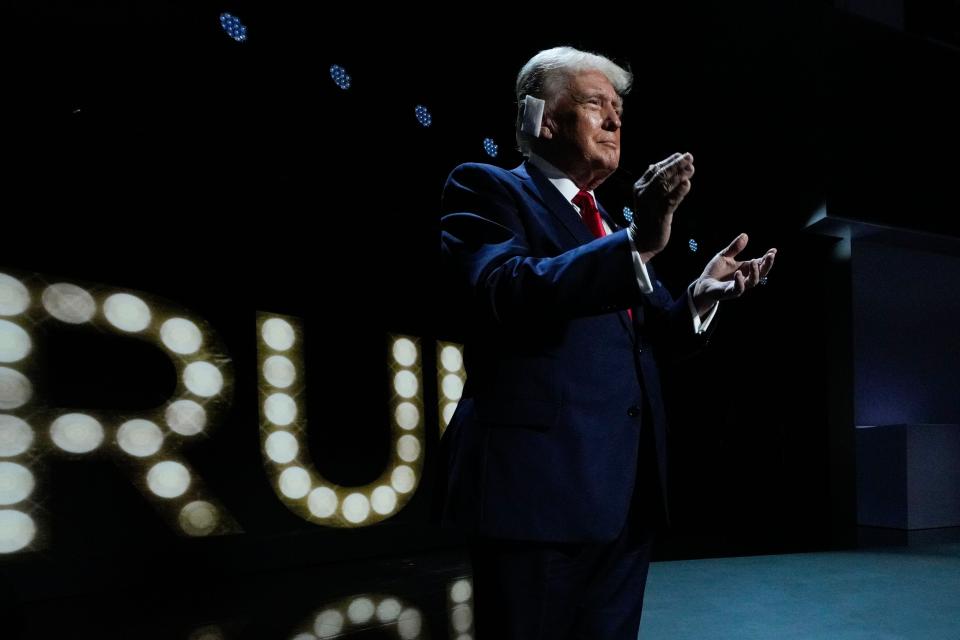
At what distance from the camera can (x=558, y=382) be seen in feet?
2.90

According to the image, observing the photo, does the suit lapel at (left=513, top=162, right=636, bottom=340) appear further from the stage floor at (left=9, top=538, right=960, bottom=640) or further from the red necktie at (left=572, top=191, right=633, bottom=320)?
the stage floor at (left=9, top=538, right=960, bottom=640)

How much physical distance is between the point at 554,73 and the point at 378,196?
268 centimetres

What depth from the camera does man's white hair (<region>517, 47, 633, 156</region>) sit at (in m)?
1.04

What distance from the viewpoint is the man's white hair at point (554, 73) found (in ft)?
3.40

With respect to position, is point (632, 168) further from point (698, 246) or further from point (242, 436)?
point (242, 436)

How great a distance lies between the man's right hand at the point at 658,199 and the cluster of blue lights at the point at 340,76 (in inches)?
109

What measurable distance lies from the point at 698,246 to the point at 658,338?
408 cm

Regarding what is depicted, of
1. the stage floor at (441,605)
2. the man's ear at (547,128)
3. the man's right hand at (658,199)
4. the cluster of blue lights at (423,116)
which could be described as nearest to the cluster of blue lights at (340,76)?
the cluster of blue lights at (423,116)

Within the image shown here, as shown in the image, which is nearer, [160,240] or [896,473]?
[160,240]

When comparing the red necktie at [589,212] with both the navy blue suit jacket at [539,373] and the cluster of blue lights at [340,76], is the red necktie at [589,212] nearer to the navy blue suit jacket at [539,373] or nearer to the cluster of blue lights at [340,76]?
the navy blue suit jacket at [539,373]

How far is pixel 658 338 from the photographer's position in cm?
114

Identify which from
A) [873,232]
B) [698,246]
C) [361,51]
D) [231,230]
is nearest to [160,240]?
[231,230]

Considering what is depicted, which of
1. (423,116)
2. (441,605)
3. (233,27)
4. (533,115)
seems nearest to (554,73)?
(533,115)

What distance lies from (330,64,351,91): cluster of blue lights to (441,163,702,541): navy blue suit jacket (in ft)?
8.34
